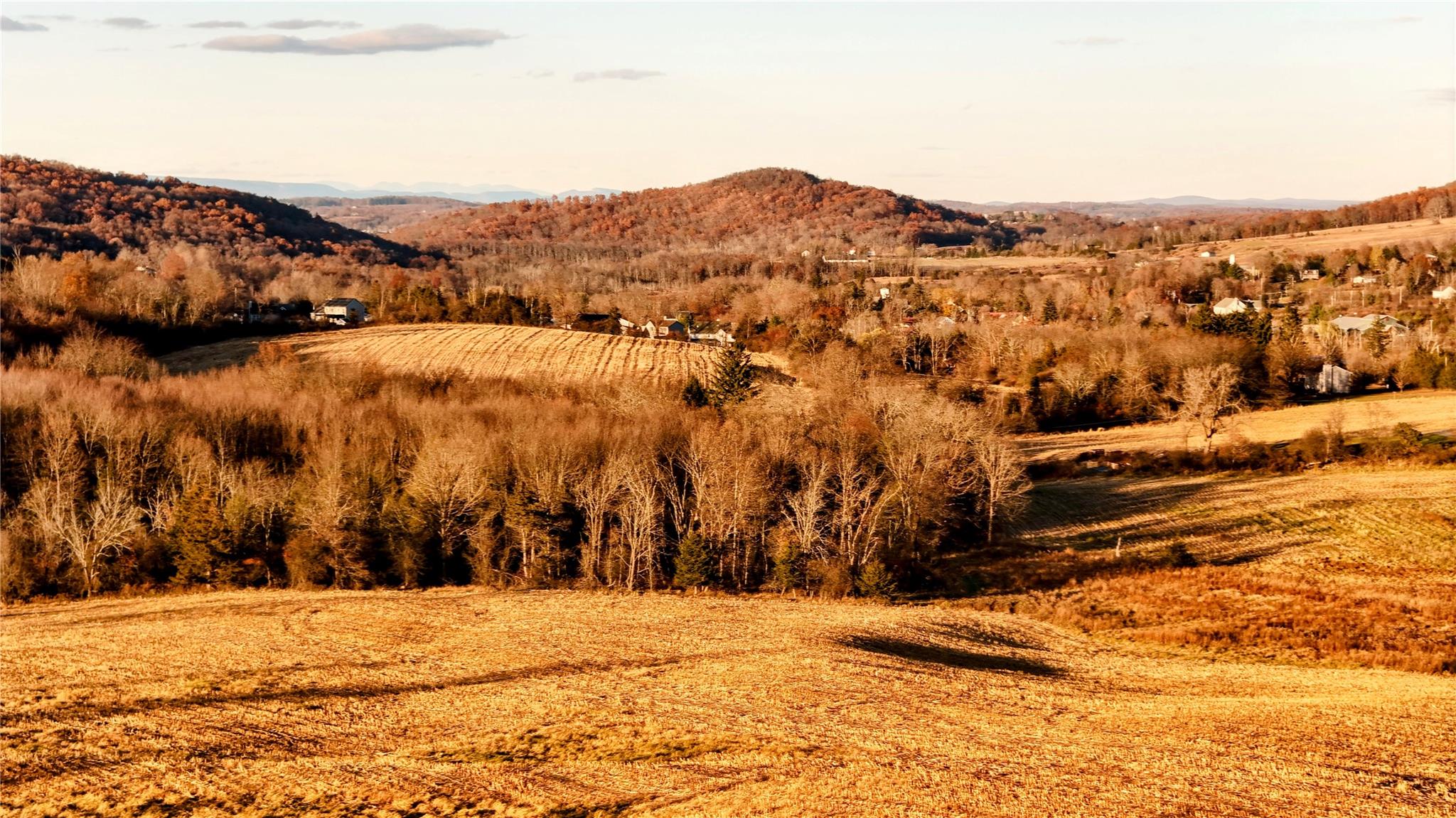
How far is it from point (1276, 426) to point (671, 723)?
59.6 metres

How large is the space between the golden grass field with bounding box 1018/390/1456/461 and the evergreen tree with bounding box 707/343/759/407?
19.2 m

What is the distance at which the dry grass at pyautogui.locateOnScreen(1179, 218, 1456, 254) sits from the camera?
13250 centimetres

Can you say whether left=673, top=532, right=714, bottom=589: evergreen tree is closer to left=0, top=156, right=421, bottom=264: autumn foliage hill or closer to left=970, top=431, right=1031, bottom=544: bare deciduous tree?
left=970, top=431, right=1031, bottom=544: bare deciduous tree

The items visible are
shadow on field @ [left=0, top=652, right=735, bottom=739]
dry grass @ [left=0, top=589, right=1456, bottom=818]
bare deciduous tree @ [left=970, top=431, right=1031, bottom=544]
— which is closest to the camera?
dry grass @ [left=0, top=589, right=1456, bottom=818]

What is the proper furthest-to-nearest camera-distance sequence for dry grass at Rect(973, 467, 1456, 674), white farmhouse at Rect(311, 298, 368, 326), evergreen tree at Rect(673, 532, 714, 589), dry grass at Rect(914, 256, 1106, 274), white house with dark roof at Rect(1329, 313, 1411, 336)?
dry grass at Rect(914, 256, 1106, 274), white farmhouse at Rect(311, 298, 368, 326), white house with dark roof at Rect(1329, 313, 1411, 336), evergreen tree at Rect(673, 532, 714, 589), dry grass at Rect(973, 467, 1456, 674)

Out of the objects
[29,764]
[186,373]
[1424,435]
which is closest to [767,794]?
[29,764]

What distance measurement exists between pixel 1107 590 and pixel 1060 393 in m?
36.8

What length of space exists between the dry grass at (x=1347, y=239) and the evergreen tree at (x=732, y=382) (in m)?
102

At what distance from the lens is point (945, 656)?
28.3 m

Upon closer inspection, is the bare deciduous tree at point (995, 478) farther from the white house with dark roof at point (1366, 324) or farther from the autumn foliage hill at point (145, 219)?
the autumn foliage hill at point (145, 219)

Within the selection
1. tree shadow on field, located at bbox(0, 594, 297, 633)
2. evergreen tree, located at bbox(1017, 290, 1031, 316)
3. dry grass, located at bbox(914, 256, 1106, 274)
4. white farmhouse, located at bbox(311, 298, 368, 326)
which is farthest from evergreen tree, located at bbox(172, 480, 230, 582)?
dry grass, located at bbox(914, 256, 1106, 274)

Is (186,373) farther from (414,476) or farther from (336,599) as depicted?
(336,599)

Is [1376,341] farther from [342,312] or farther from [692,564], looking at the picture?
[342,312]

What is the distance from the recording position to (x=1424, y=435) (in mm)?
57531
